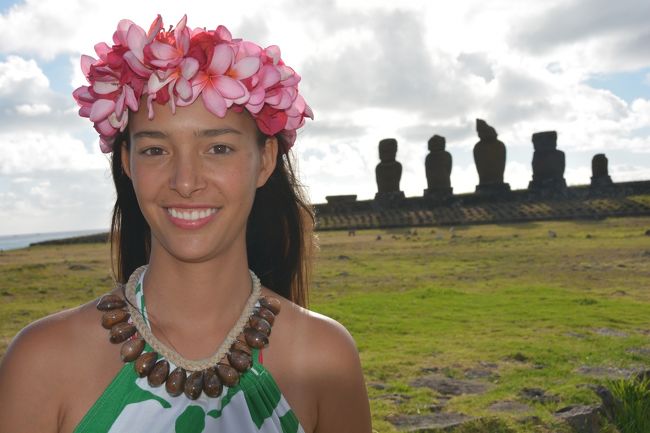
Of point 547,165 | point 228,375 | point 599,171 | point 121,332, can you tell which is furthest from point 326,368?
point 599,171

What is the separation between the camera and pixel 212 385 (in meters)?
2.38

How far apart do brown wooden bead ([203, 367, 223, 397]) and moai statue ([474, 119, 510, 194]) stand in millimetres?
35033

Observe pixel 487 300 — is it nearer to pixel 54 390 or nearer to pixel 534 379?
pixel 534 379

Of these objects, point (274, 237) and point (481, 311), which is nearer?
point (274, 237)

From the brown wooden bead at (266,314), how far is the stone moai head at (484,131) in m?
35.9

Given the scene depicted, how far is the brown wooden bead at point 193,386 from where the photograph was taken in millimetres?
2355

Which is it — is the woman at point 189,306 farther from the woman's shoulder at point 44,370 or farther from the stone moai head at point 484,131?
the stone moai head at point 484,131

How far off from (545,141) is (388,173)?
8.03 m

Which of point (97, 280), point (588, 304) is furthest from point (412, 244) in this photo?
point (588, 304)

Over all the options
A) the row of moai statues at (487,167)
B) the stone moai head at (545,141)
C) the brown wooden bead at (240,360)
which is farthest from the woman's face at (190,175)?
the stone moai head at (545,141)

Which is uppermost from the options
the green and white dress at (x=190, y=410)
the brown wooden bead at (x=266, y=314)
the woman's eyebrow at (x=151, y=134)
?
the woman's eyebrow at (x=151, y=134)

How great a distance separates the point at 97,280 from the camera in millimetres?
14062

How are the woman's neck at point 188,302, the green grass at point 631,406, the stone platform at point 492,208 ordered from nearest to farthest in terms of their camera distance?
the woman's neck at point 188,302
the green grass at point 631,406
the stone platform at point 492,208

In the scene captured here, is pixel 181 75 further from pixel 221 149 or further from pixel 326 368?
pixel 326 368
